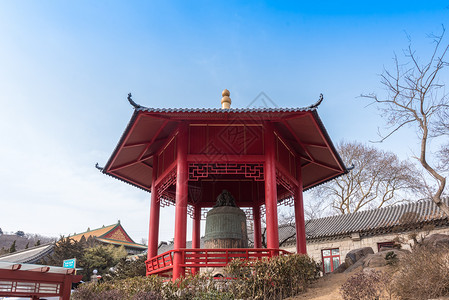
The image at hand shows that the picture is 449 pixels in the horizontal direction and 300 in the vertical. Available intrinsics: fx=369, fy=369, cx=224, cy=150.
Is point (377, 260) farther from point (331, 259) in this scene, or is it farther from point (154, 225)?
point (331, 259)

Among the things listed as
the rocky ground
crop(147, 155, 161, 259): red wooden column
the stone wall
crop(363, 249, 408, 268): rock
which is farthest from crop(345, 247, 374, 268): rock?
crop(147, 155, 161, 259): red wooden column

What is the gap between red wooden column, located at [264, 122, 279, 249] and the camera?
10.8 m

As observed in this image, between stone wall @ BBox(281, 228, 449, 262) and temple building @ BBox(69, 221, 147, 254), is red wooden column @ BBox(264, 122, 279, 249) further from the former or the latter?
temple building @ BBox(69, 221, 147, 254)

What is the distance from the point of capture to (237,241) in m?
12.2

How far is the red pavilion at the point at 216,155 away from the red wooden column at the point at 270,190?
0.03 m

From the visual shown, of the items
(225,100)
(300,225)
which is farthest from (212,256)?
(225,100)

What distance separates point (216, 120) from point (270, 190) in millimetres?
2821

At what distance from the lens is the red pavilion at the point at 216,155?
35.7 feet

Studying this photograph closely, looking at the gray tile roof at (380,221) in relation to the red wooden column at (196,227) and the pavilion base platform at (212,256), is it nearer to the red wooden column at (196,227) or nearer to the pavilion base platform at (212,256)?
the red wooden column at (196,227)

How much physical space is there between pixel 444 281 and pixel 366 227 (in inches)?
606

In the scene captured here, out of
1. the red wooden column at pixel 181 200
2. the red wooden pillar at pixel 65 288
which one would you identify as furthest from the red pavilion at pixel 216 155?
the red wooden pillar at pixel 65 288

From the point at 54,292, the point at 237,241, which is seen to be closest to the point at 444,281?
the point at 237,241

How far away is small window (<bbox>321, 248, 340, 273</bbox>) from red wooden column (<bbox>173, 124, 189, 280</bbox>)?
15.2 metres

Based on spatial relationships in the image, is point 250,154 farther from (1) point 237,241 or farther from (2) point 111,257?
(2) point 111,257
